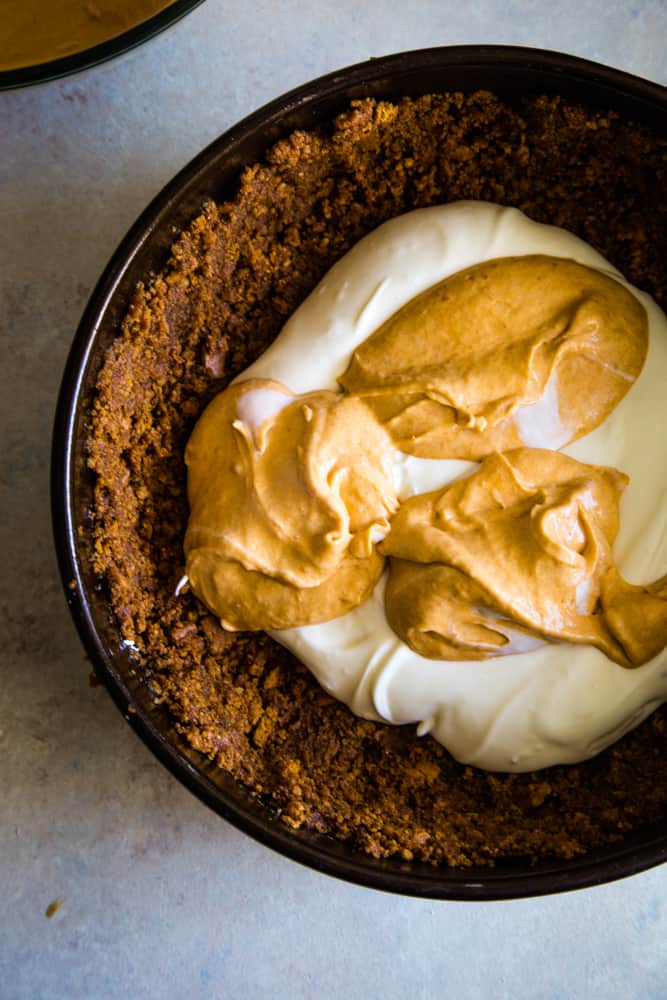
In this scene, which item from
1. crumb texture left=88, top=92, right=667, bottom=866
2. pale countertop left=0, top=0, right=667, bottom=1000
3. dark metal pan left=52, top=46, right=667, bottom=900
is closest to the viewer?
dark metal pan left=52, top=46, right=667, bottom=900

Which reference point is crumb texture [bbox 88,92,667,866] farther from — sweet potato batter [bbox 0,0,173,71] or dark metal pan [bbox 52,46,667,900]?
sweet potato batter [bbox 0,0,173,71]

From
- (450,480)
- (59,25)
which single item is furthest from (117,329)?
(450,480)

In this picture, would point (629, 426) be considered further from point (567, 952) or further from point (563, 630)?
point (567, 952)

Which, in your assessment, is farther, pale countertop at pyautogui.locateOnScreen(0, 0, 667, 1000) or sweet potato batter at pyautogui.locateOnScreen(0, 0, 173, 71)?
pale countertop at pyautogui.locateOnScreen(0, 0, 667, 1000)

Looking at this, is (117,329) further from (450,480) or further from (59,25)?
(450,480)

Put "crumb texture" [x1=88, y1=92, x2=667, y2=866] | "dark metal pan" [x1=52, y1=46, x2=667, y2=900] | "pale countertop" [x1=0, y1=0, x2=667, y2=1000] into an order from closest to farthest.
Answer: "dark metal pan" [x1=52, y1=46, x2=667, y2=900], "crumb texture" [x1=88, y1=92, x2=667, y2=866], "pale countertop" [x1=0, y1=0, x2=667, y2=1000]

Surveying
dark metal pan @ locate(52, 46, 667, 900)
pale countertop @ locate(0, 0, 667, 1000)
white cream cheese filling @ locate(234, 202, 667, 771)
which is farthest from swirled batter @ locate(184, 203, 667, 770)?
pale countertop @ locate(0, 0, 667, 1000)

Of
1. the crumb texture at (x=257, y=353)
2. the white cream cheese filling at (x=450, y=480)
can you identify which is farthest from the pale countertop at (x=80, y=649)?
the white cream cheese filling at (x=450, y=480)
